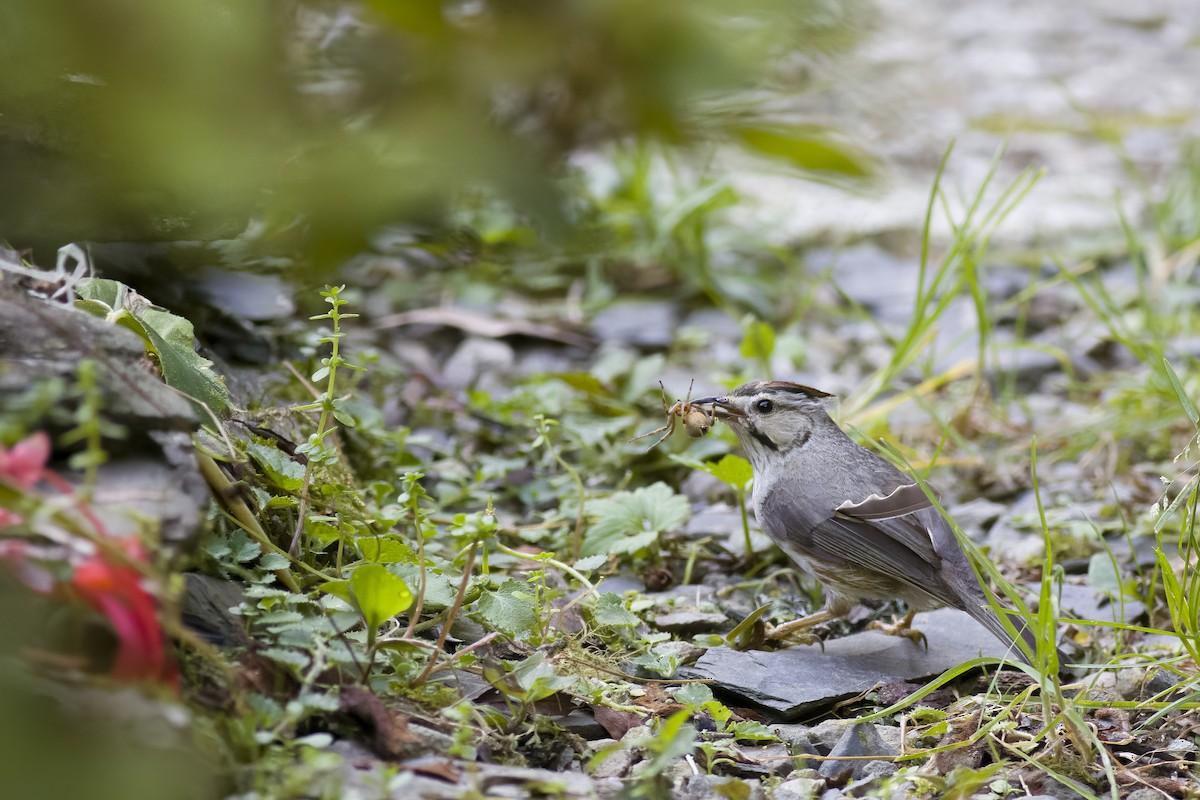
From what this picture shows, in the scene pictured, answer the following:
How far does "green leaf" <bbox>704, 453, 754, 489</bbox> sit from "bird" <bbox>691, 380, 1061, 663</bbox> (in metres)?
0.10

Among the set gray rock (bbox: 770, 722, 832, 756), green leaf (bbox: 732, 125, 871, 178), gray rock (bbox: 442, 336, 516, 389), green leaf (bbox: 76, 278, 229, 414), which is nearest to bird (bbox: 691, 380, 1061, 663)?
gray rock (bbox: 770, 722, 832, 756)

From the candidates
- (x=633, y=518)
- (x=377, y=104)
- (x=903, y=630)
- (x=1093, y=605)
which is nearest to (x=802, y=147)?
(x=377, y=104)

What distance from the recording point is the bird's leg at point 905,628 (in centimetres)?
365

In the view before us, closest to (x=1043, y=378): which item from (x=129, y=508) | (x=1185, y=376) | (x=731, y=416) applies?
(x=1185, y=376)

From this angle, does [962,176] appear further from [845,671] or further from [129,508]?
[129,508]

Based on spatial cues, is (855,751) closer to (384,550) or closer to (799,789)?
(799,789)

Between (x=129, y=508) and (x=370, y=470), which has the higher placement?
(x=129, y=508)

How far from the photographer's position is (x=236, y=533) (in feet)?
8.51

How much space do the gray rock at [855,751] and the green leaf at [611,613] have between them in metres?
0.63

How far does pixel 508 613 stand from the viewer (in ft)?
9.32

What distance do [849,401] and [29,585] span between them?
13.0 ft

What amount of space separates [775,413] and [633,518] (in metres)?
0.73

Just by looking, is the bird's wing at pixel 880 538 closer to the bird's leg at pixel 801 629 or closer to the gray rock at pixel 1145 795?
the bird's leg at pixel 801 629

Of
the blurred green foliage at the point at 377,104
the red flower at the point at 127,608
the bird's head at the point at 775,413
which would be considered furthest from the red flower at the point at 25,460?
the bird's head at the point at 775,413
